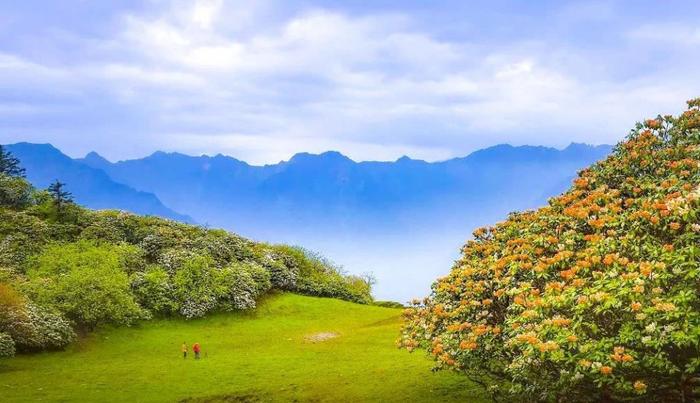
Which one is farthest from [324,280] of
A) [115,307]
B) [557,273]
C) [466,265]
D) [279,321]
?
[557,273]

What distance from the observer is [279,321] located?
58750 mm

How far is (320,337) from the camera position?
2021 inches

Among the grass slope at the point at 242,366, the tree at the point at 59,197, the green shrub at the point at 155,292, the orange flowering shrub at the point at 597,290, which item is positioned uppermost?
the tree at the point at 59,197

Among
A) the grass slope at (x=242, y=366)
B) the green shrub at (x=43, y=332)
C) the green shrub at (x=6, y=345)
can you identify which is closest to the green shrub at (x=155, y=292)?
the grass slope at (x=242, y=366)

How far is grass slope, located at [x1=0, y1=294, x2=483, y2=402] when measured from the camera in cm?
3058

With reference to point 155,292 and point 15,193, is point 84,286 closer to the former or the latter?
point 155,292

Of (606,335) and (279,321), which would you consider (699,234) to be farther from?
(279,321)

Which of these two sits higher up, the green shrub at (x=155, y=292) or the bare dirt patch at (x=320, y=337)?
the green shrub at (x=155, y=292)

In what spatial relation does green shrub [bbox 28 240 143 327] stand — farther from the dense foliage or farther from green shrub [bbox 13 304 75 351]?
green shrub [bbox 13 304 75 351]

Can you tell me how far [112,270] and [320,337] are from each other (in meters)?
21.3

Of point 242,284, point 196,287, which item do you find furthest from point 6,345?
point 242,284

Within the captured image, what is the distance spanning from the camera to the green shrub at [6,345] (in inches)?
1586

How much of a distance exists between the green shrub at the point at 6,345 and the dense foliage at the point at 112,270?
2.7 inches

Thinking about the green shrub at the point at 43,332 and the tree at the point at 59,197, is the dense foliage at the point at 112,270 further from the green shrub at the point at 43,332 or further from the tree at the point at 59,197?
the tree at the point at 59,197
